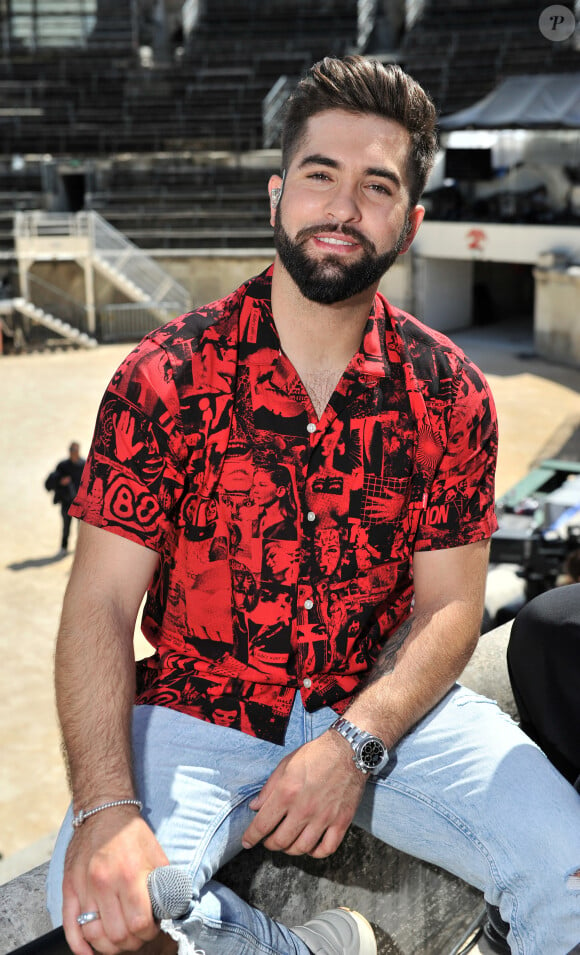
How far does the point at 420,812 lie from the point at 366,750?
0.52 feet

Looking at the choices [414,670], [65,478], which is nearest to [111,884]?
[414,670]

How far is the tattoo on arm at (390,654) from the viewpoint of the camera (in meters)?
1.85

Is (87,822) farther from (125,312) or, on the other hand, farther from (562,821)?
(125,312)

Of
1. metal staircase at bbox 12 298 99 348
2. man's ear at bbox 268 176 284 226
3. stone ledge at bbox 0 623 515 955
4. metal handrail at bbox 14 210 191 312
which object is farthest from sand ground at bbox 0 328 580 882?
man's ear at bbox 268 176 284 226

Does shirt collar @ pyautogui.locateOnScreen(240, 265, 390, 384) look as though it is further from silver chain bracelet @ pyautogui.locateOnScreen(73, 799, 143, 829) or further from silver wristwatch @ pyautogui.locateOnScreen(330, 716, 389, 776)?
silver chain bracelet @ pyautogui.locateOnScreen(73, 799, 143, 829)

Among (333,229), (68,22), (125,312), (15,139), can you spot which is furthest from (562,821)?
(68,22)

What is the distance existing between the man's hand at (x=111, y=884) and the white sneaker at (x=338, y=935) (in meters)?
0.28

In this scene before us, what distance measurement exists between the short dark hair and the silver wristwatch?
0.97 m

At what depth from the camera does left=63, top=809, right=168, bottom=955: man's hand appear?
141 cm

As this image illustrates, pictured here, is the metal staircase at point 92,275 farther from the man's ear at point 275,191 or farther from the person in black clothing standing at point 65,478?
the man's ear at point 275,191

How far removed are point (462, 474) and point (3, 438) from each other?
478 inches

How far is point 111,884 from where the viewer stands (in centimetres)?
144

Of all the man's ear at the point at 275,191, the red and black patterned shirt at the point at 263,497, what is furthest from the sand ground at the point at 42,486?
the man's ear at the point at 275,191

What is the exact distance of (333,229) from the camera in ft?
6.05
